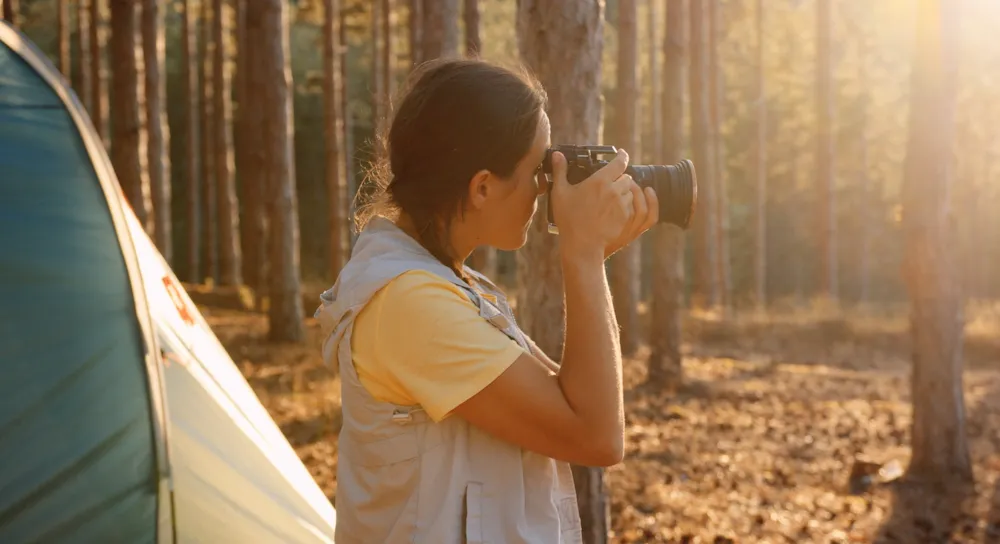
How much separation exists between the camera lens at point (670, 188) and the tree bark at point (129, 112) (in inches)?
440

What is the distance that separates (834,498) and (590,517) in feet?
10.2

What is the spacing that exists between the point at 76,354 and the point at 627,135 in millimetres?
12141

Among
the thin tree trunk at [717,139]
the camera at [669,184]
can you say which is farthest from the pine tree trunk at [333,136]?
the camera at [669,184]

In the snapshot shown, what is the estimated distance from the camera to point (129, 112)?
43.1ft

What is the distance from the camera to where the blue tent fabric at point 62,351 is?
286 cm

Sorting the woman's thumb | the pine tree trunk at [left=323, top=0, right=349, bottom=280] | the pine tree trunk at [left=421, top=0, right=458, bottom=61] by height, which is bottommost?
the pine tree trunk at [left=323, top=0, right=349, bottom=280]

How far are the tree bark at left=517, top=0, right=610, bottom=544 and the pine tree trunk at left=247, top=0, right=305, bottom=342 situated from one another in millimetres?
8979

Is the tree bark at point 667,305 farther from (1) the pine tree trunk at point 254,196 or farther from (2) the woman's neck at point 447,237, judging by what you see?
(2) the woman's neck at point 447,237

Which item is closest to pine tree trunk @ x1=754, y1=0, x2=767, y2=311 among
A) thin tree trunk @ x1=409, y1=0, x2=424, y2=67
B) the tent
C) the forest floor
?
the forest floor

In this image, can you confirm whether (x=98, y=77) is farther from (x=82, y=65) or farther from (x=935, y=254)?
(x=935, y=254)

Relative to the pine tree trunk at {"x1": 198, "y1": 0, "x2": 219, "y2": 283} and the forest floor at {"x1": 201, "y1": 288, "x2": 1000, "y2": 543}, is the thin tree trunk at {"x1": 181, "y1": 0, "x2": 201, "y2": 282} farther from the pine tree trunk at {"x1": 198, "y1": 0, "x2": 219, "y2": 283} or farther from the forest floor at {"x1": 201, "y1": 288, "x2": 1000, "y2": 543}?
the forest floor at {"x1": 201, "y1": 288, "x2": 1000, "y2": 543}

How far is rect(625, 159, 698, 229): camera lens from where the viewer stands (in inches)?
90.2

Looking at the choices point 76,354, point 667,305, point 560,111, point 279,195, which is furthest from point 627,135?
point 76,354

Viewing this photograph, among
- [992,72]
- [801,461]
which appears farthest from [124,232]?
[992,72]
